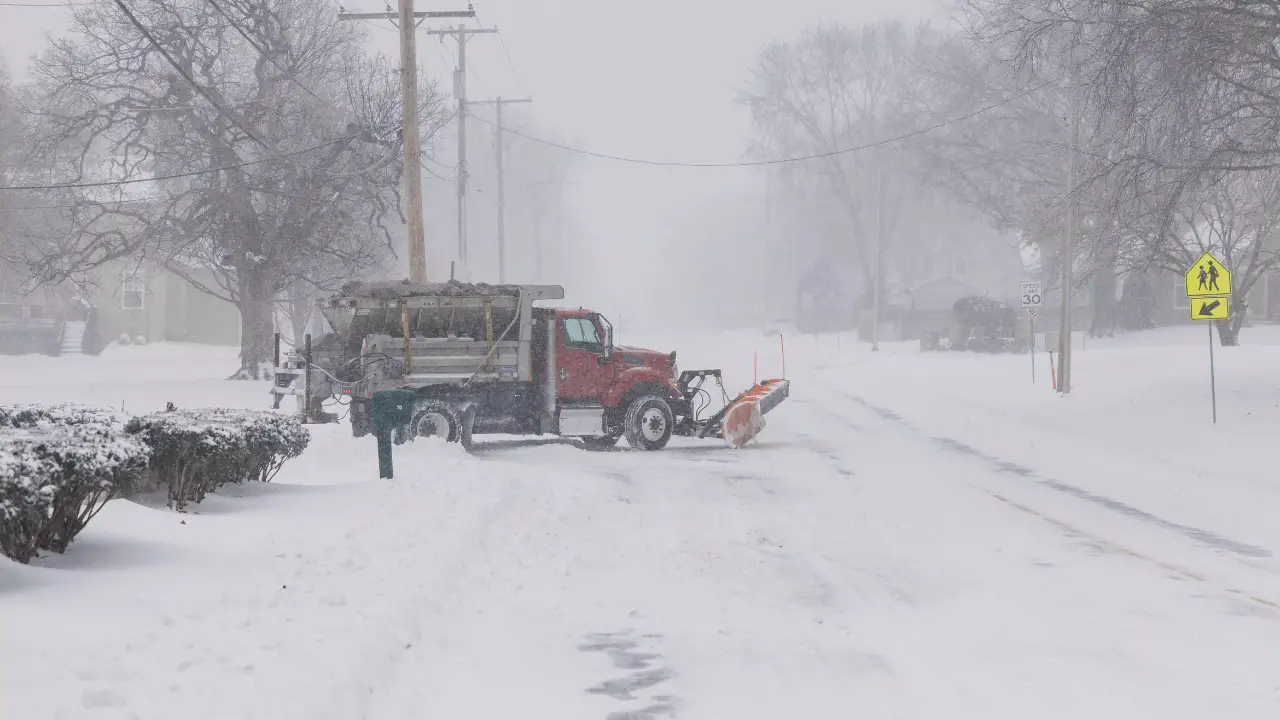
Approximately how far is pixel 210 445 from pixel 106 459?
252 cm

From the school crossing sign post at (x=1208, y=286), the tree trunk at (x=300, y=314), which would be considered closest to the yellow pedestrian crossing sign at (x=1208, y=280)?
the school crossing sign post at (x=1208, y=286)

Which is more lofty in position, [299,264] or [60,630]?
[299,264]

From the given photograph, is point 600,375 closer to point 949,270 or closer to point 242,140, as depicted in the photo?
point 242,140

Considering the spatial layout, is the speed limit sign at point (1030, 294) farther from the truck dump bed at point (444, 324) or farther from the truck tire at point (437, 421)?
the truck tire at point (437, 421)

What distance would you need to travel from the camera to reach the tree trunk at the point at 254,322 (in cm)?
3466

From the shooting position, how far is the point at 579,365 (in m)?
20.4

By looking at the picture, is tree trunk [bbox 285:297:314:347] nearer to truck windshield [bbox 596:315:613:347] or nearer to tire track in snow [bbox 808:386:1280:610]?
truck windshield [bbox 596:315:613:347]

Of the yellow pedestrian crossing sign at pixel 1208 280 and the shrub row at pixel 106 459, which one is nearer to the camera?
the shrub row at pixel 106 459

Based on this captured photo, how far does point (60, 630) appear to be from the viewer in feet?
20.6

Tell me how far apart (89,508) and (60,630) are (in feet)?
7.64

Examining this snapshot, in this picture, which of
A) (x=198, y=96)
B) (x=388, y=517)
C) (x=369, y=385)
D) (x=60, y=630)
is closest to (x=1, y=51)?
(x=198, y=96)

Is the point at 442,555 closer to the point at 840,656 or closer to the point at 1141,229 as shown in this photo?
the point at 840,656

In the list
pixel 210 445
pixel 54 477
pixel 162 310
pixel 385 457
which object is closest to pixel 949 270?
pixel 162 310

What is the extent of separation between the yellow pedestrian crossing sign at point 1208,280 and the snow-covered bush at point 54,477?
18299 mm
